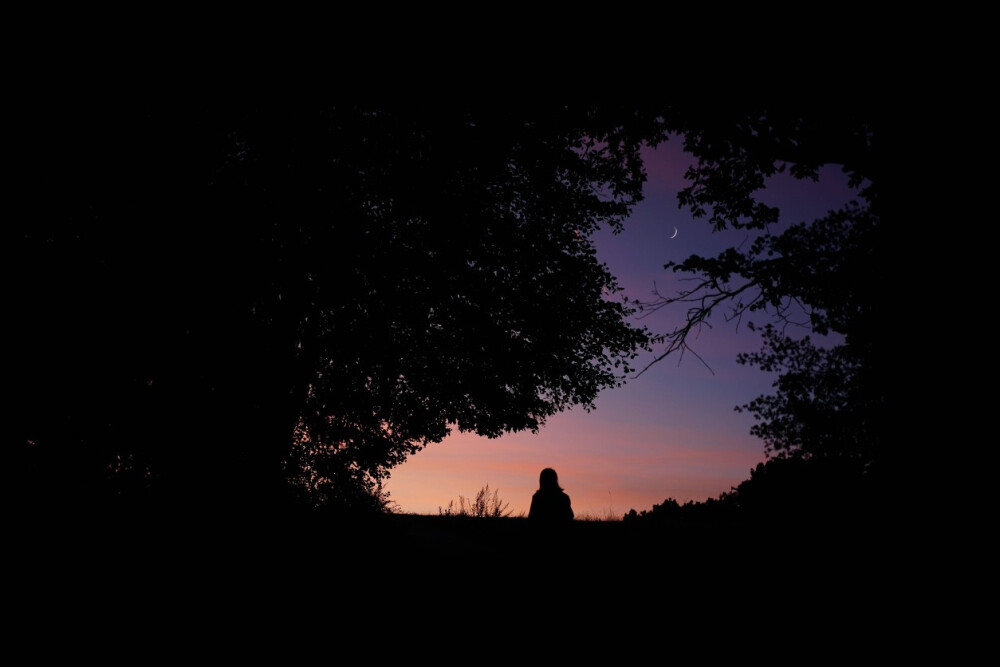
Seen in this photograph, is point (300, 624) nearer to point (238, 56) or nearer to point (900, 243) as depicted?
point (238, 56)

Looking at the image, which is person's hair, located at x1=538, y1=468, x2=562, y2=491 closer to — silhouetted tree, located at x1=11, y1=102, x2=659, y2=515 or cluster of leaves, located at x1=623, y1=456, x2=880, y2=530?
cluster of leaves, located at x1=623, y1=456, x2=880, y2=530

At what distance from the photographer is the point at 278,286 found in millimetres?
10203

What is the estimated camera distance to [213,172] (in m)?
8.47

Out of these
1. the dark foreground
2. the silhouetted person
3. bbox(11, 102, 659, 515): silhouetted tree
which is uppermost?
bbox(11, 102, 659, 515): silhouetted tree

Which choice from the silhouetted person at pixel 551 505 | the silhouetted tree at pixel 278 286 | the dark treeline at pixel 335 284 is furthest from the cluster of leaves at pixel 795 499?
the silhouetted tree at pixel 278 286

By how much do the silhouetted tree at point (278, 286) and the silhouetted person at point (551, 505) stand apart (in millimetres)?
4260

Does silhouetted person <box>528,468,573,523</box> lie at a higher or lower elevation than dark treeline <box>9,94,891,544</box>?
lower

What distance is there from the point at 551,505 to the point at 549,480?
37cm

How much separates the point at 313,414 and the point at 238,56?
9.91m

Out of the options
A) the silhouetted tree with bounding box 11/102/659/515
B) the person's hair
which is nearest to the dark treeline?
the silhouetted tree with bounding box 11/102/659/515

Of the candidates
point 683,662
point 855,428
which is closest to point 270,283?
point 683,662

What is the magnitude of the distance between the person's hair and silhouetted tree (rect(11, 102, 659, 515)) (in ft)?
14.2

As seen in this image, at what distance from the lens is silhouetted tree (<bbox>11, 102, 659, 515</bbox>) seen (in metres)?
6.77

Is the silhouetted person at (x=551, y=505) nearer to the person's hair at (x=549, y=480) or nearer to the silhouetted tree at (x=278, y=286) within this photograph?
the person's hair at (x=549, y=480)
